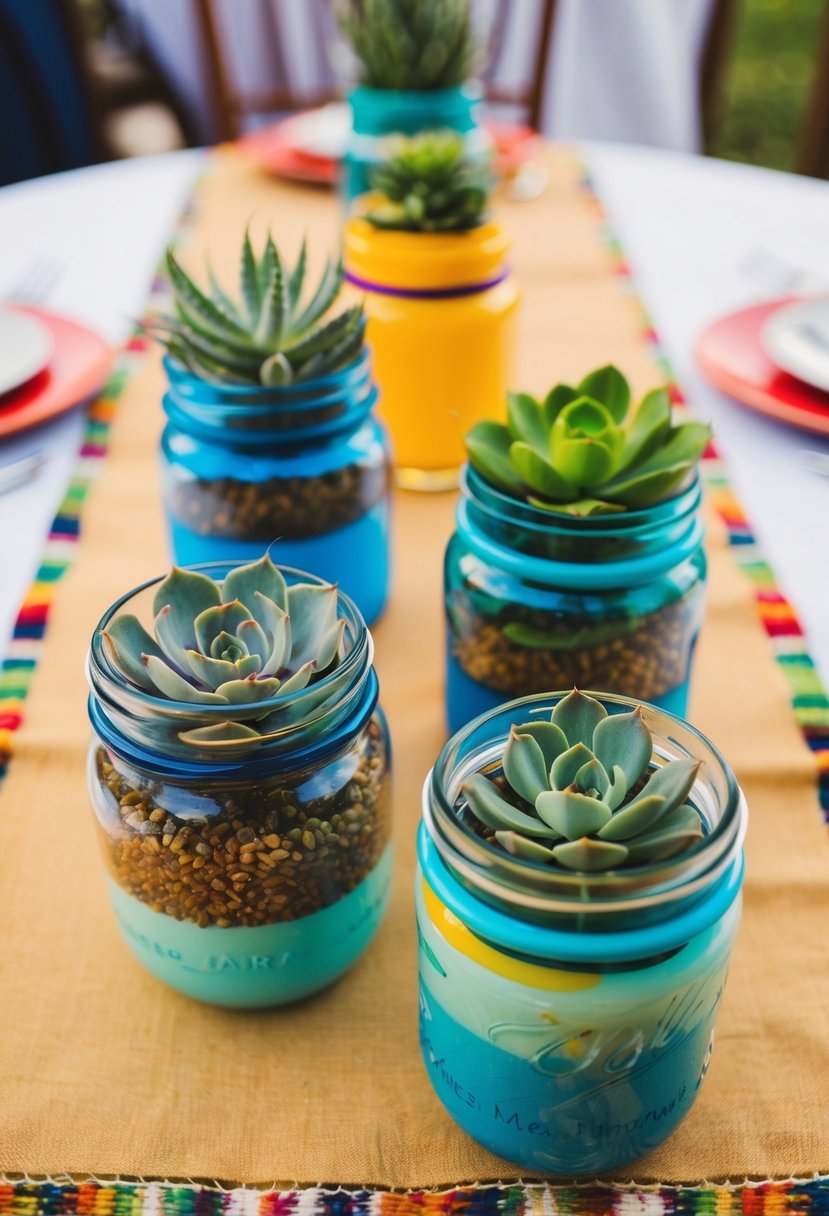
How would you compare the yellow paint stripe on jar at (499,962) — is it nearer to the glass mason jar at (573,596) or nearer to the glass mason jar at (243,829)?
the glass mason jar at (243,829)

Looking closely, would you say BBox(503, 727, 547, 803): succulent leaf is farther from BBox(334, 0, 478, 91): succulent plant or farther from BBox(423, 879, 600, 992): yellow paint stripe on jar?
BBox(334, 0, 478, 91): succulent plant

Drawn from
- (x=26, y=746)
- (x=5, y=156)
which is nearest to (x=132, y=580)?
(x=26, y=746)

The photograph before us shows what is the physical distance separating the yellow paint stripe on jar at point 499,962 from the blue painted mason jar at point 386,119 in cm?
93

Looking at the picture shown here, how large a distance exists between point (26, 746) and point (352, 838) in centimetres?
25

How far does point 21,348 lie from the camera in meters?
0.95

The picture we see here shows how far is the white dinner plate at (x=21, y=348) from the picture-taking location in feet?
2.99

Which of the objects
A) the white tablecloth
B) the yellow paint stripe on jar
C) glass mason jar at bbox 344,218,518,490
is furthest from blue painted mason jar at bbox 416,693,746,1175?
glass mason jar at bbox 344,218,518,490

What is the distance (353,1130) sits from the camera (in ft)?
1.53

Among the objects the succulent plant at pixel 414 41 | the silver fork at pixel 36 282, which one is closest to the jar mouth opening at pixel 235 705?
the silver fork at pixel 36 282

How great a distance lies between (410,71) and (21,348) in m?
0.57

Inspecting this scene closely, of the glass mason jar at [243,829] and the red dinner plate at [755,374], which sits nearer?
the glass mason jar at [243,829]

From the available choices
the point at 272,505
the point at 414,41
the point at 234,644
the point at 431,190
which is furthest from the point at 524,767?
the point at 414,41

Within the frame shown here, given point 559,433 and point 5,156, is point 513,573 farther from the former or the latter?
point 5,156

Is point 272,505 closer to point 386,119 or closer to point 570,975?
point 570,975
